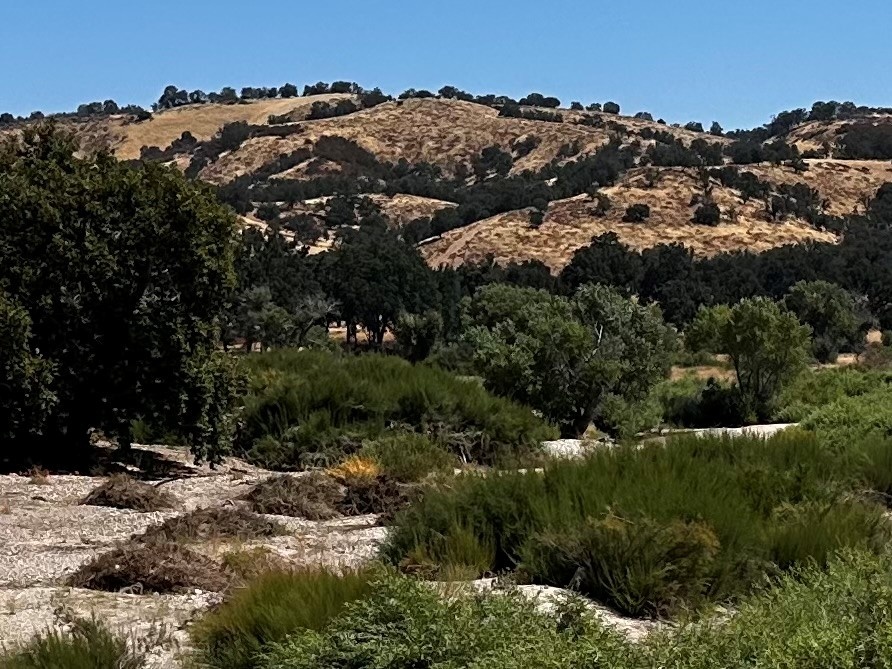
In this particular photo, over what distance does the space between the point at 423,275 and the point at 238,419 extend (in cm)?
4410

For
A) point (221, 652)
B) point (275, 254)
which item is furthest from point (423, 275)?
point (221, 652)

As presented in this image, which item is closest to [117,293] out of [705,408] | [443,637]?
[443,637]

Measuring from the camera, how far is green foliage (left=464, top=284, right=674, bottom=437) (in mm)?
25031


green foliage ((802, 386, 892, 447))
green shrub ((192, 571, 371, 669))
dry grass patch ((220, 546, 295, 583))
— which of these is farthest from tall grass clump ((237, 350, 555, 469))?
green shrub ((192, 571, 371, 669))

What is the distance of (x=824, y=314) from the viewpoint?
53.2 meters

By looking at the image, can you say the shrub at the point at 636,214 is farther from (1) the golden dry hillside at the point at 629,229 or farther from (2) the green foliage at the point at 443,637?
(2) the green foliage at the point at 443,637

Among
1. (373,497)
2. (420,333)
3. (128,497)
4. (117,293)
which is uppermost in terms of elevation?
(117,293)

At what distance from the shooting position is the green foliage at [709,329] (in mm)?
34125

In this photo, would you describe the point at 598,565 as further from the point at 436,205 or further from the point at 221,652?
the point at 436,205

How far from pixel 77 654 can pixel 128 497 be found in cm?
653

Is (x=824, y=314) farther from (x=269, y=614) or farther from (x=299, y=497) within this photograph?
(x=269, y=614)

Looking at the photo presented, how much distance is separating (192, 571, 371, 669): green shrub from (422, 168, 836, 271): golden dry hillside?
6790cm

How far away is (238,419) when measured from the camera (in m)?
17.6

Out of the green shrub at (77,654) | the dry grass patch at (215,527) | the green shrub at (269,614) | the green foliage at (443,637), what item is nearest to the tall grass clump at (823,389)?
the dry grass patch at (215,527)
